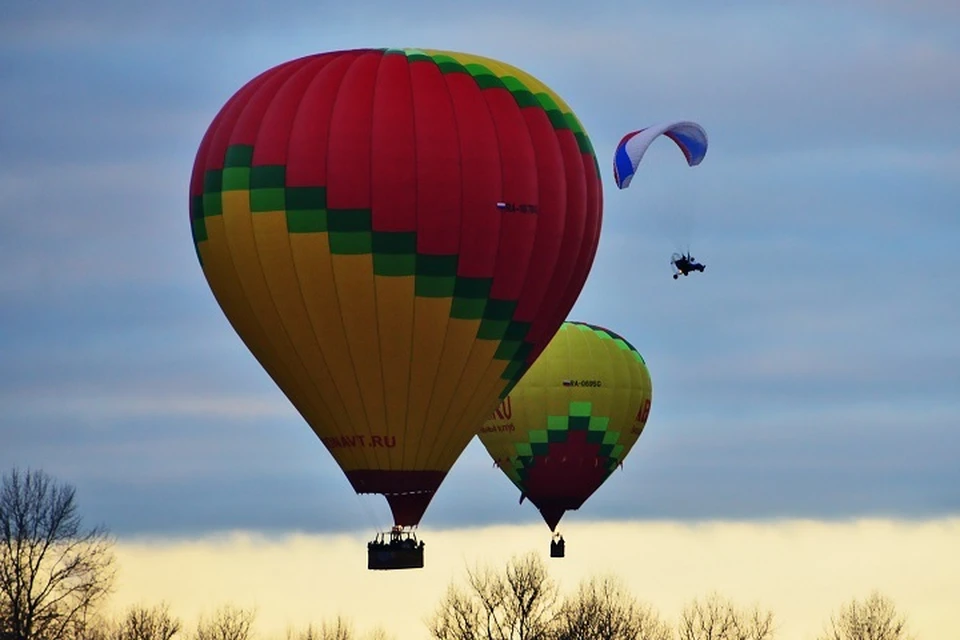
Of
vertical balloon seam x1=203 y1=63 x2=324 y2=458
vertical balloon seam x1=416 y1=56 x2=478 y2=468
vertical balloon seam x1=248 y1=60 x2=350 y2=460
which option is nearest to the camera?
vertical balloon seam x1=416 y1=56 x2=478 y2=468

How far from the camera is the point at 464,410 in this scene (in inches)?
3474

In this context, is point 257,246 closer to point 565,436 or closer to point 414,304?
point 414,304

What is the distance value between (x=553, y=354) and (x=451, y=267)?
2702 centimetres

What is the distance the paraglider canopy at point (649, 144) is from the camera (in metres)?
88.1

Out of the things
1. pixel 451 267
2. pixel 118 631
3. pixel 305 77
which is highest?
pixel 305 77

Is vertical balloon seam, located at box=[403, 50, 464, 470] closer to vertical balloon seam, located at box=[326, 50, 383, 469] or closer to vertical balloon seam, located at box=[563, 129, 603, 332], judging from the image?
vertical balloon seam, located at box=[326, 50, 383, 469]

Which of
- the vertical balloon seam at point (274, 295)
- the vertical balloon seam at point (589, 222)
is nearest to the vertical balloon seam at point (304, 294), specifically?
the vertical balloon seam at point (274, 295)

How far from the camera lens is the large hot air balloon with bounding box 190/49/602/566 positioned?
8569 centimetres

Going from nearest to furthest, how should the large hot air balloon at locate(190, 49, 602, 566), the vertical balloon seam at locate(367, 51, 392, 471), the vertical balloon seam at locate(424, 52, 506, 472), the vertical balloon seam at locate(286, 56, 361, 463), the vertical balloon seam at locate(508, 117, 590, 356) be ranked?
1. the vertical balloon seam at locate(367, 51, 392, 471)
2. the large hot air balloon at locate(190, 49, 602, 566)
3. the vertical balloon seam at locate(286, 56, 361, 463)
4. the vertical balloon seam at locate(424, 52, 506, 472)
5. the vertical balloon seam at locate(508, 117, 590, 356)

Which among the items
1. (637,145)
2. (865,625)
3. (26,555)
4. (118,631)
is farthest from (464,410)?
(865,625)

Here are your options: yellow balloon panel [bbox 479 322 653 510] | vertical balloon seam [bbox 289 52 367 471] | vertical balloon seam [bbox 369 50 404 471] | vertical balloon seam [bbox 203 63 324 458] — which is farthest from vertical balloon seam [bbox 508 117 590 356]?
yellow balloon panel [bbox 479 322 653 510]

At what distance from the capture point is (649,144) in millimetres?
88875

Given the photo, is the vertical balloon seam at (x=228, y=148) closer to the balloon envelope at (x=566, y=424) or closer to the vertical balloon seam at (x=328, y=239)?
the vertical balloon seam at (x=328, y=239)

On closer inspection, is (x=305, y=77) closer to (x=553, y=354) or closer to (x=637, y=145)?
(x=637, y=145)
